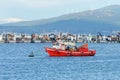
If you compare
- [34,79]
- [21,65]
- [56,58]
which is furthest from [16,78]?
[56,58]

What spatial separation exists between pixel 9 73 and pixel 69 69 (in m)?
9.64

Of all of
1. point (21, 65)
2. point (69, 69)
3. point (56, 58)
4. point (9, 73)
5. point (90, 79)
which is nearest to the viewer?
point (90, 79)

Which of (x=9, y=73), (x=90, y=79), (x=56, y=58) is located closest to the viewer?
(x=90, y=79)

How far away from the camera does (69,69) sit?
86938 millimetres

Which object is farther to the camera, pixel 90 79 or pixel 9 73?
pixel 9 73

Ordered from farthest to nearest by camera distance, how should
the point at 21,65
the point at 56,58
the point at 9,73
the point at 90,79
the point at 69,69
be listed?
the point at 56,58 → the point at 21,65 → the point at 69,69 → the point at 9,73 → the point at 90,79

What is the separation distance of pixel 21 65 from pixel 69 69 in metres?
11.3

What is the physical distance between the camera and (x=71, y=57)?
116 m

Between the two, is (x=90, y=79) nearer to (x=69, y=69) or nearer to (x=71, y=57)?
(x=69, y=69)

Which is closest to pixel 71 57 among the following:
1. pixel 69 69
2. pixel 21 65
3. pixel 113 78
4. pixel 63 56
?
pixel 63 56

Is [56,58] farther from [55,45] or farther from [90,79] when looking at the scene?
[90,79]

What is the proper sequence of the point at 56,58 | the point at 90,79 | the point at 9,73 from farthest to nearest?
the point at 56,58, the point at 9,73, the point at 90,79

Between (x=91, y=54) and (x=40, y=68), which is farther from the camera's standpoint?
(x=91, y=54)

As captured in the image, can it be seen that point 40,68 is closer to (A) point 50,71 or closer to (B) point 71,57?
(A) point 50,71
